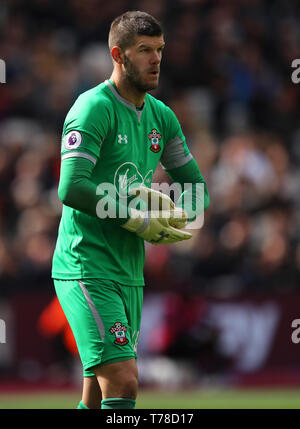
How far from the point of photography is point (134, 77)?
16.7ft

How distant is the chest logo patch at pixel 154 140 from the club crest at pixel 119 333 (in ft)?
3.71

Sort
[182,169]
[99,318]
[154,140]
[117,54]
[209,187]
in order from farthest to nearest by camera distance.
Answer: [209,187], [182,169], [154,140], [117,54], [99,318]

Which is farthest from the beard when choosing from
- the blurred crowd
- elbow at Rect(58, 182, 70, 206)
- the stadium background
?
the blurred crowd

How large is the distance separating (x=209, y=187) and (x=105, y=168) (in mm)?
6689

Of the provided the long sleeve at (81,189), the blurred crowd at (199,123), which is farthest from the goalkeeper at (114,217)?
the blurred crowd at (199,123)

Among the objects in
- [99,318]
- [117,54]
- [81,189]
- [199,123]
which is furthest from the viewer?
[199,123]

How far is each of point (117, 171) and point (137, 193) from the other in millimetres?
183

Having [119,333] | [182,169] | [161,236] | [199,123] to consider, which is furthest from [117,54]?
[199,123]

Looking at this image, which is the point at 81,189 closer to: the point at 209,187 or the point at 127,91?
the point at 127,91

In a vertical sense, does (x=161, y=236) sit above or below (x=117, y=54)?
below

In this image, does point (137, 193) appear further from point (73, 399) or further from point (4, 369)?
point (4, 369)

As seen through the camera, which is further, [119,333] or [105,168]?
[105,168]

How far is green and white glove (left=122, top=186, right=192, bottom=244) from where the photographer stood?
4832 mm

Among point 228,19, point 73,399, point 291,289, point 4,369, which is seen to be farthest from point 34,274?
point 228,19
